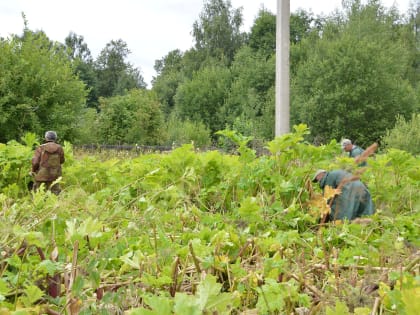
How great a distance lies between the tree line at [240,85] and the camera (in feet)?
62.3

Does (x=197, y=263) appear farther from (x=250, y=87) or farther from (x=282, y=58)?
(x=250, y=87)

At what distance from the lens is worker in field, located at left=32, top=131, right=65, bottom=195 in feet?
19.1

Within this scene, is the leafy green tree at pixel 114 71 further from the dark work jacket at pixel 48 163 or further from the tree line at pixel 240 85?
the dark work jacket at pixel 48 163

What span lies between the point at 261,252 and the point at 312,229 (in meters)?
0.71

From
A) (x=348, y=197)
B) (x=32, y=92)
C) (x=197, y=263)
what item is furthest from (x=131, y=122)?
(x=197, y=263)

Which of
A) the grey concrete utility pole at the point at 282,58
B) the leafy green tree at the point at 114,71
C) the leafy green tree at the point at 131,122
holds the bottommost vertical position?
the leafy green tree at the point at 131,122

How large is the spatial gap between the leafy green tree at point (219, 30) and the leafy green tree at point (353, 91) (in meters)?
16.1

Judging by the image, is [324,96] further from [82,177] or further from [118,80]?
[118,80]

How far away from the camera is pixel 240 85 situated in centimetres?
4453

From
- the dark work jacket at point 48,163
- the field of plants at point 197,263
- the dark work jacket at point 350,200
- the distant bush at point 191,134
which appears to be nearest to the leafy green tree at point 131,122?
the distant bush at point 191,134

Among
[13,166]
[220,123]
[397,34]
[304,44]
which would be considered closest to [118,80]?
[220,123]

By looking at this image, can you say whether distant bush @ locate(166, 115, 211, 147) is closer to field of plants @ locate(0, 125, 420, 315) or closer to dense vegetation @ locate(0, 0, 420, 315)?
dense vegetation @ locate(0, 0, 420, 315)

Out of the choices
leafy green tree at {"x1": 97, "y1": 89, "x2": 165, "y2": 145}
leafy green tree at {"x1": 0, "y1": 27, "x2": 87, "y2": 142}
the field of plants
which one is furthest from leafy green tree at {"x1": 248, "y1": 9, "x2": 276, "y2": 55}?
the field of plants

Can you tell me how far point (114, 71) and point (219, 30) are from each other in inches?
1068
